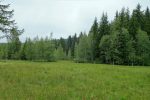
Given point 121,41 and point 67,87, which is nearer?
point 67,87

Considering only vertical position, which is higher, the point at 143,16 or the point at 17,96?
the point at 143,16

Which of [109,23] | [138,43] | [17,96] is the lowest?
[17,96]

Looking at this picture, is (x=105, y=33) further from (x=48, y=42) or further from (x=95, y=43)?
(x=48, y=42)

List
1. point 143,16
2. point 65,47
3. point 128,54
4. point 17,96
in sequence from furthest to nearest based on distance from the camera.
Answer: point 65,47
point 143,16
point 128,54
point 17,96

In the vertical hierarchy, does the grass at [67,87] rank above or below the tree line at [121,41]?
below

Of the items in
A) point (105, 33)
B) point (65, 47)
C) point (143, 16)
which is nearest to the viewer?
point (143, 16)

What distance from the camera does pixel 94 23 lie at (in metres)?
82.2

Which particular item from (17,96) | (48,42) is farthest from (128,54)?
(17,96)

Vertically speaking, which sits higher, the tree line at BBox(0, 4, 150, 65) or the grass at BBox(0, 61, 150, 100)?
the tree line at BBox(0, 4, 150, 65)

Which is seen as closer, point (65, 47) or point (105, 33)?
point (105, 33)

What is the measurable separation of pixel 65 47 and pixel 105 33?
7518cm

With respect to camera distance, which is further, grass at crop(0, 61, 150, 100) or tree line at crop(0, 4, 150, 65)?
tree line at crop(0, 4, 150, 65)

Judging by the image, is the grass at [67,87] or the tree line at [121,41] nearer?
the grass at [67,87]

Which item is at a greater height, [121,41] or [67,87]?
[121,41]
